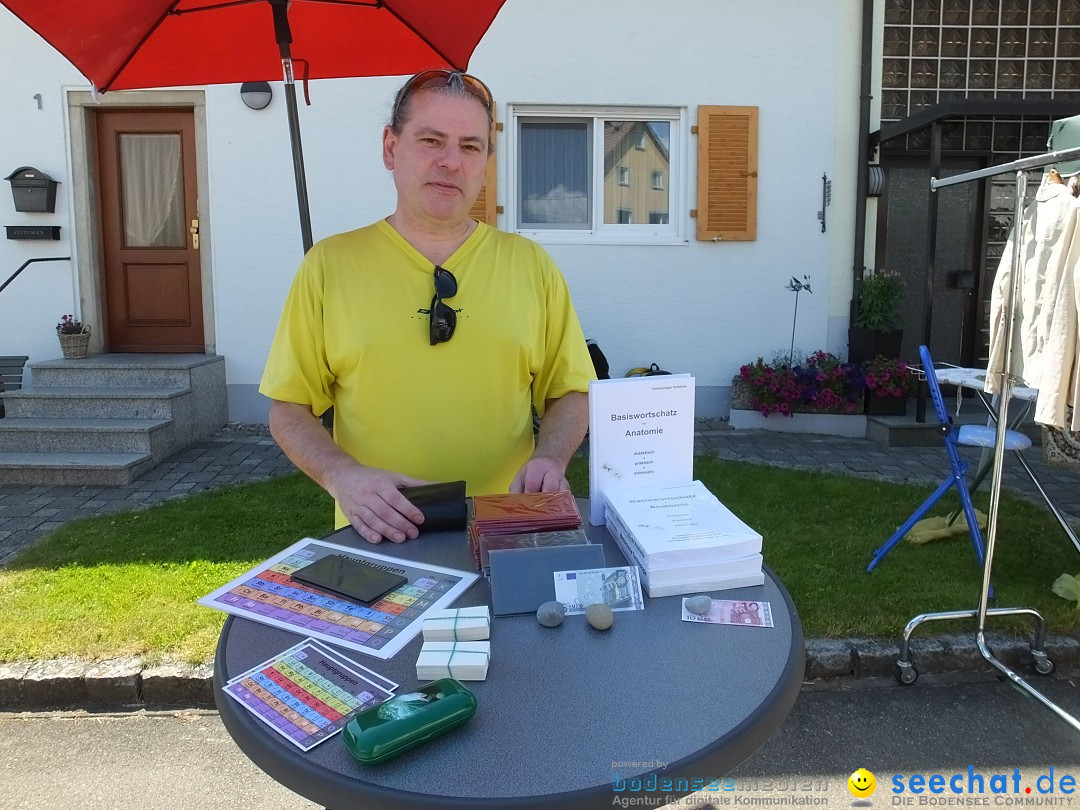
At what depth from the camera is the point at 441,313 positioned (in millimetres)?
1737

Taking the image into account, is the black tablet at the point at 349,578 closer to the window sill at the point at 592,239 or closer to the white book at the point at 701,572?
the white book at the point at 701,572

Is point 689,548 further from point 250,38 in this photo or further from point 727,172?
point 727,172

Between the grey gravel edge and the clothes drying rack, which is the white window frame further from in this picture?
the grey gravel edge

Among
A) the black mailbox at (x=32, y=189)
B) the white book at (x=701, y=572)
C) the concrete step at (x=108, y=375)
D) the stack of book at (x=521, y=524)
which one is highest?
the black mailbox at (x=32, y=189)

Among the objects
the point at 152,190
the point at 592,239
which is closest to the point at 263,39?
the point at 592,239

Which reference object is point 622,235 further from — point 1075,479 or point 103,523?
point 103,523

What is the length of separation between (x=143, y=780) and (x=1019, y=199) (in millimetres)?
3423

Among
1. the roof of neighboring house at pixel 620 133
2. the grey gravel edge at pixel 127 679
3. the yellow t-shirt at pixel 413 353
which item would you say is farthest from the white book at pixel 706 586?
the roof of neighboring house at pixel 620 133

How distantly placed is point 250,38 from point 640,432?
1772 mm

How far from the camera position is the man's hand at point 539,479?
5.36 ft

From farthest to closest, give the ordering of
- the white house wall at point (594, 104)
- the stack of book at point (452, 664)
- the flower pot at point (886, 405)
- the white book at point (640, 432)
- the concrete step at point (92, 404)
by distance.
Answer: the flower pot at point (886, 405) < the white house wall at point (594, 104) < the concrete step at point (92, 404) < the white book at point (640, 432) < the stack of book at point (452, 664)

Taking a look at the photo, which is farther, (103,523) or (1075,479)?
(1075,479)

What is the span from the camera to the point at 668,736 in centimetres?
91

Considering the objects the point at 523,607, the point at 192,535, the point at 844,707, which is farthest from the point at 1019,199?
the point at 192,535
